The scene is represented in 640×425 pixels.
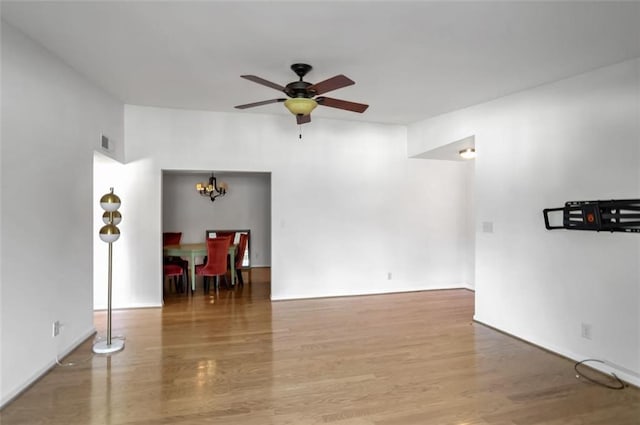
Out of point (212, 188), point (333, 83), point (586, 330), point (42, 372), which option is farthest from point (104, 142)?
point (586, 330)

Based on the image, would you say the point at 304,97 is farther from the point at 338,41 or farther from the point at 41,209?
the point at 41,209

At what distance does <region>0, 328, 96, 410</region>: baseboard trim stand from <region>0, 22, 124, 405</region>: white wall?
0.04 ft

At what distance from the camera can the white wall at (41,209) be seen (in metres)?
2.54

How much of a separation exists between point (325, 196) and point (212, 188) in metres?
2.91

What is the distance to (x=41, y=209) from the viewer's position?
115 inches

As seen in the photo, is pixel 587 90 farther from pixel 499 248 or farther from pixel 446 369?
pixel 446 369

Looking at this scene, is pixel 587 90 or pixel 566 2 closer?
pixel 566 2

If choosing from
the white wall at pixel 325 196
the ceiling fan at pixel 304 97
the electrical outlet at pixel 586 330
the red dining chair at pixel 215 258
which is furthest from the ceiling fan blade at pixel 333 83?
the red dining chair at pixel 215 258

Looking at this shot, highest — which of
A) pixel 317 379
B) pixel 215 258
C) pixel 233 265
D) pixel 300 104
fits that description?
pixel 300 104

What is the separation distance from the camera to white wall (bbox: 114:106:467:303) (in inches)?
198

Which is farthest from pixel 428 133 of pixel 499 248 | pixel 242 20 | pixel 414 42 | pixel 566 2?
pixel 242 20

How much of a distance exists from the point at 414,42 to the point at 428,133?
107 inches

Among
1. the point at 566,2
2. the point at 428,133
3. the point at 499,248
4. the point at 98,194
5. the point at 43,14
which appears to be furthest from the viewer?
the point at 428,133

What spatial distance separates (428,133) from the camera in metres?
5.42
